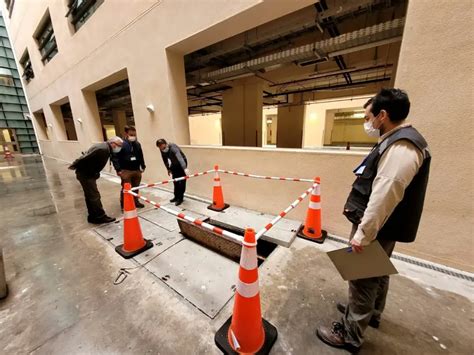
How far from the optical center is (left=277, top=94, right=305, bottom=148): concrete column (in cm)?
1084

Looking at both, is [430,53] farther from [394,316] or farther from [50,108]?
[50,108]

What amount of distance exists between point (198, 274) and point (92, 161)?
99.1 inches

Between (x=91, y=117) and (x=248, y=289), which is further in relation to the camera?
(x=91, y=117)

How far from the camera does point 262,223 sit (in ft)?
10.3

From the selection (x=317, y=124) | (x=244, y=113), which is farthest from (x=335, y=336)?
(x=317, y=124)

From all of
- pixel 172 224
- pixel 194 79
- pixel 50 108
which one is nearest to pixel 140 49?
pixel 194 79

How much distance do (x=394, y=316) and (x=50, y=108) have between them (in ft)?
50.7

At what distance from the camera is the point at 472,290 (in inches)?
72.7

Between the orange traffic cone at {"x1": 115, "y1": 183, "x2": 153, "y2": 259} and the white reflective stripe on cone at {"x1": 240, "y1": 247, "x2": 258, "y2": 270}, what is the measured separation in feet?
5.92

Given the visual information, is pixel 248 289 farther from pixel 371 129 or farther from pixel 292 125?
pixel 292 125

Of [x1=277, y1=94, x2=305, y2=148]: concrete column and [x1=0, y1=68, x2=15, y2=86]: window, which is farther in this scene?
[x1=0, y1=68, x2=15, y2=86]: window

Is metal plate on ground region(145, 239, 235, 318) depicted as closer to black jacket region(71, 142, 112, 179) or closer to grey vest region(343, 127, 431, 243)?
grey vest region(343, 127, 431, 243)

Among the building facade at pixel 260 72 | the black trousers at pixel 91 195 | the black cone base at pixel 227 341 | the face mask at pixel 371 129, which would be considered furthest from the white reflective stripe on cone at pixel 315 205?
the black trousers at pixel 91 195

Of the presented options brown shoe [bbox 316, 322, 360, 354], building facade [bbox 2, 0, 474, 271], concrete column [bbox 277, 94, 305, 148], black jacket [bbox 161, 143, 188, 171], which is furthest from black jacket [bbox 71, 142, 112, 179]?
concrete column [bbox 277, 94, 305, 148]
